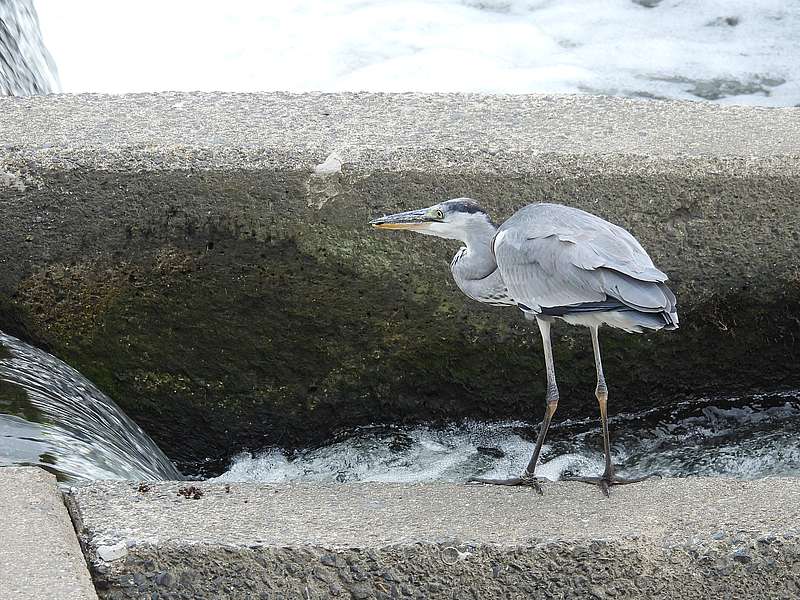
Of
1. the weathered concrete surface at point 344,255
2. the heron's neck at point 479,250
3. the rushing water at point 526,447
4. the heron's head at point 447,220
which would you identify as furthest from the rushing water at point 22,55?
the heron's neck at point 479,250

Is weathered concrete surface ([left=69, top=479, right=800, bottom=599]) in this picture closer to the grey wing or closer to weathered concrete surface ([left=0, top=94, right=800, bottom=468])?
the grey wing

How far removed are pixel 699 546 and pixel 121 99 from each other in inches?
85.9

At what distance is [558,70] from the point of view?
239 inches

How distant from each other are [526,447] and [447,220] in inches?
34.0

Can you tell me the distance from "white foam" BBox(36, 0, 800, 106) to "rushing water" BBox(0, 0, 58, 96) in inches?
51.2

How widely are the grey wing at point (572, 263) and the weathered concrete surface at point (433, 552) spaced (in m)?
0.44

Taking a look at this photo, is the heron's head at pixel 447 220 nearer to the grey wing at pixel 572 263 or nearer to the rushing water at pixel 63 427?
the grey wing at pixel 572 263

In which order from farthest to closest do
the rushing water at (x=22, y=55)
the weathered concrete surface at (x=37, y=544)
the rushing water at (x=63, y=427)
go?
1. the rushing water at (x=22, y=55)
2. the rushing water at (x=63, y=427)
3. the weathered concrete surface at (x=37, y=544)

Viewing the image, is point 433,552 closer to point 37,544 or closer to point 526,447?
point 37,544

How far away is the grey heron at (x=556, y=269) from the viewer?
217 cm

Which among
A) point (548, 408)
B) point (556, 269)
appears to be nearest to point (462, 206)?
point (556, 269)

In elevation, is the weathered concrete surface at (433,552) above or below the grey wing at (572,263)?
below

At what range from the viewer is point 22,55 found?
4.27m

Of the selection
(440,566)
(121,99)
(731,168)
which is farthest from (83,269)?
(731,168)
